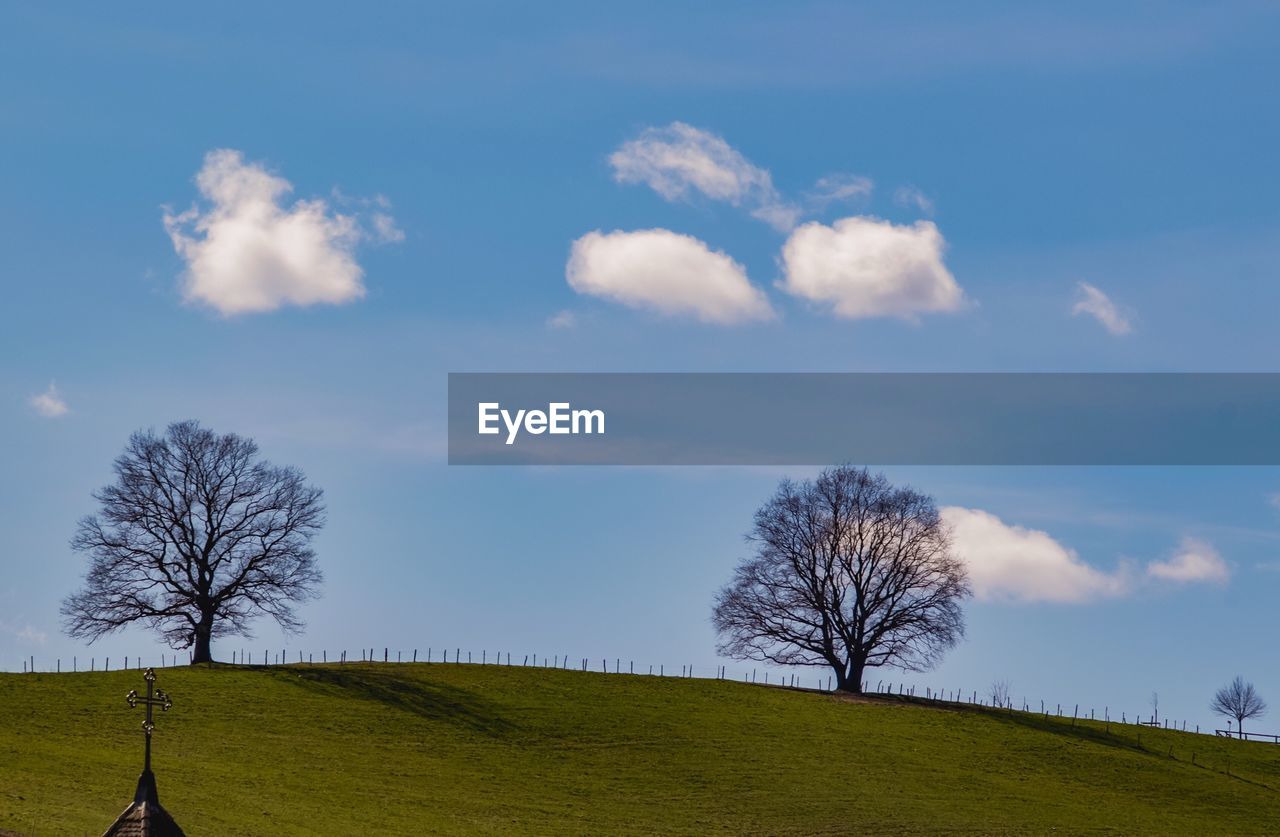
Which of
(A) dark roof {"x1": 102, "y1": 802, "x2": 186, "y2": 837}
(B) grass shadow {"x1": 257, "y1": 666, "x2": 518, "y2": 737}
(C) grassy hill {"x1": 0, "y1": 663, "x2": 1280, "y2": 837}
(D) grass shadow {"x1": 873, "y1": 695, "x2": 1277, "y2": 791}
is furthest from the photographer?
(D) grass shadow {"x1": 873, "y1": 695, "x2": 1277, "y2": 791}

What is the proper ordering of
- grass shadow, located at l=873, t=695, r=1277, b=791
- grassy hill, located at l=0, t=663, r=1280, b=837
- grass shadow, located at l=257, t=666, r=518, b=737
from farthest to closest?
grass shadow, located at l=873, t=695, r=1277, b=791, grass shadow, located at l=257, t=666, r=518, b=737, grassy hill, located at l=0, t=663, r=1280, b=837

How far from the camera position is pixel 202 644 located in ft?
258

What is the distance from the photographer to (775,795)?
62594 mm

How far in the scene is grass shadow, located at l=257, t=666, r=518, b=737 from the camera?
71812mm

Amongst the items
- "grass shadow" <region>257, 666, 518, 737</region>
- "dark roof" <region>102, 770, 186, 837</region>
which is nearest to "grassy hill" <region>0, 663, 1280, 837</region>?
"grass shadow" <region>257, 666, 518, 737</region>

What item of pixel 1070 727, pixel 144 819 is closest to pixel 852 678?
pixel 1070 727

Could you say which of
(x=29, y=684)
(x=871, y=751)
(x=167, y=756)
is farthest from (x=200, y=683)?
(x=871, y=751)

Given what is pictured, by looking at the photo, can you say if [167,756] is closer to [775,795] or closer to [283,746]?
[283,746]

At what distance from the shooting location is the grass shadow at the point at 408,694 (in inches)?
2827

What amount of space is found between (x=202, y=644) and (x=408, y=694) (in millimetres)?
11879

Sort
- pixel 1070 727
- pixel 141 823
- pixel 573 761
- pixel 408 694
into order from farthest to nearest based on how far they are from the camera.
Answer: pixel 1070 727, pixel 408 694, pixel 573 761, pixel 141 823

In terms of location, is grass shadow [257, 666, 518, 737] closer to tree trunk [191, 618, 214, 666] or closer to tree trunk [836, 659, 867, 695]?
tree trunk [191, 618, 214, 666]

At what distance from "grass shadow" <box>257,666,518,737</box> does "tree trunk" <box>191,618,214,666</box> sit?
353 cm

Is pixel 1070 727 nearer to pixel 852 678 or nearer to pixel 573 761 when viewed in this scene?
pixel 852 678
